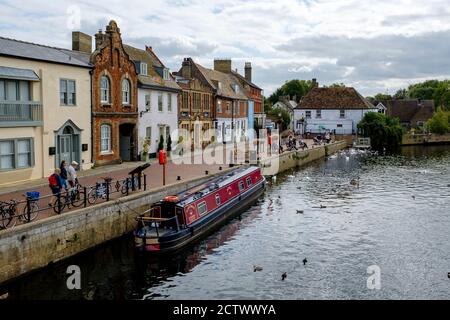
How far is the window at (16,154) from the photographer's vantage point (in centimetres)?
2544

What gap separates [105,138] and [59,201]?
53.3 feet

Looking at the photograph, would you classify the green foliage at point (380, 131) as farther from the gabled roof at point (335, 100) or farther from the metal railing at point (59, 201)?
the metal railing at point (59, 201)

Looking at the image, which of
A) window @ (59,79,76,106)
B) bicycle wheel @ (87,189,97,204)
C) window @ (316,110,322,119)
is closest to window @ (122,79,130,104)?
window @ (59,79,76,106)

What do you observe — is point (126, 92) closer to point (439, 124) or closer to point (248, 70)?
point (248, 70)

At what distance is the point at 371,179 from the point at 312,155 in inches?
630

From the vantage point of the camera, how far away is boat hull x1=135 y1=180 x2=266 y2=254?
2020cm

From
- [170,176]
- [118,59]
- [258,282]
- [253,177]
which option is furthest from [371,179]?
[258,282]

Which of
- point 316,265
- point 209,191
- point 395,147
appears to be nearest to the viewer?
point 316,265

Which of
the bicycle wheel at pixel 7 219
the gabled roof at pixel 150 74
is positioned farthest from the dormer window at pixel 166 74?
the bicycle wheel at pixel 7 219

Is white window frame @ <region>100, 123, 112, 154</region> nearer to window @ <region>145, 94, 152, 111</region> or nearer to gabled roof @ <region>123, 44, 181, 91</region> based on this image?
gabled roof @ <region>123, 44, 181, 91</region>

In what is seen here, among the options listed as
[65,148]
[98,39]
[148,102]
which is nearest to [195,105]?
[148,102]

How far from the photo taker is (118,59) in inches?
1398

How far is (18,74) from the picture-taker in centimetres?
2580
